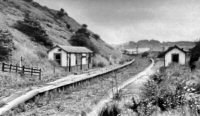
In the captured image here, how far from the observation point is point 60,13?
8088 cm

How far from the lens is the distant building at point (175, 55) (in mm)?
27234

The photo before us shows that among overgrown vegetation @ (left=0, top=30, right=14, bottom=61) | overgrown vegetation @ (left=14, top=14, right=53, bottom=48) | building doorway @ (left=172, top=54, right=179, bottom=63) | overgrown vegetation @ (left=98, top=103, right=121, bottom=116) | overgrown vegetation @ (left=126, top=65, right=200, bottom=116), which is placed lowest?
overgrown vegetation @ (left=98, top=103, right=121, bottom=116)

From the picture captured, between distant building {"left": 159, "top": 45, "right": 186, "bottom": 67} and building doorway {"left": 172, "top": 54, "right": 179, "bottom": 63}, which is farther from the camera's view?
building doorway {"left": 172, "top": 54, "right": 179, "bottom": 63}

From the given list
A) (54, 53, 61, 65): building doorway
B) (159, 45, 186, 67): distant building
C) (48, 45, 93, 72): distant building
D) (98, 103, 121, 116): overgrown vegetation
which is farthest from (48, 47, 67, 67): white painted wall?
(98, 103, 121, 116): overgrown vegetation

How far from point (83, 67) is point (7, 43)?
13.7 meters

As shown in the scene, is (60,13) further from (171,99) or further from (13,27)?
(171,99)

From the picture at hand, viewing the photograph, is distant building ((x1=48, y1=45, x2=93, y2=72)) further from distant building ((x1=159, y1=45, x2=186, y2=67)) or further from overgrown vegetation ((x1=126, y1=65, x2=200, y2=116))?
overgrown vegetation ((x1=126, y1=65, x2=200, y2=116))

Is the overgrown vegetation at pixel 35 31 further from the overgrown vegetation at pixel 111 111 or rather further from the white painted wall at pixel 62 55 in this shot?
the overgrown vegetation at pixel 111 111

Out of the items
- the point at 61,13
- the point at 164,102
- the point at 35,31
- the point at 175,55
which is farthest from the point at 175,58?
the point at 61,13

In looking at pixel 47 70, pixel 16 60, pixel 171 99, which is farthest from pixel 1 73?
pixel 171 99

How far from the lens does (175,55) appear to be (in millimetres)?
28062

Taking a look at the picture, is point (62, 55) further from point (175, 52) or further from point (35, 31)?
point (175, 52)

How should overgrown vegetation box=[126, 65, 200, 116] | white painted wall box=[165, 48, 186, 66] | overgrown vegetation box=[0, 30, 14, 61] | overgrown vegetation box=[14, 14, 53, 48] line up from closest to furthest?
1. overgrown vegetation box=[126, 65, 200, 116]
2. overgrown vegetation box=[0, 30, 14, 61]
3. white painted wall box=[165, 48, 186, 66]
4. overgrown vegetation box=[14, 14, 53, 48]

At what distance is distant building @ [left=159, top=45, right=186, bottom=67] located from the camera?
27.2 metres
